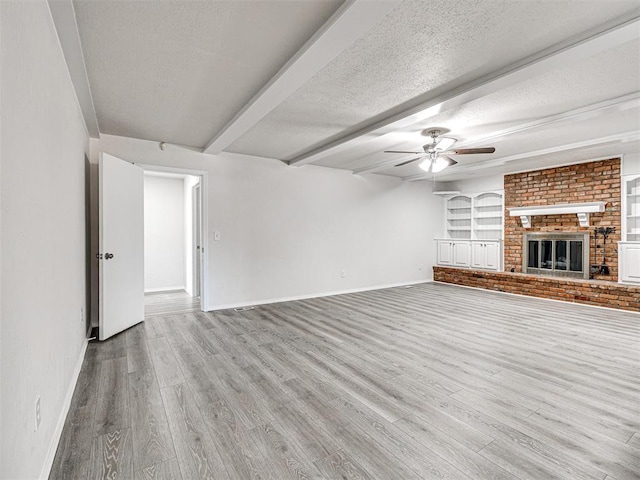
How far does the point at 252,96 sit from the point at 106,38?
1.18m

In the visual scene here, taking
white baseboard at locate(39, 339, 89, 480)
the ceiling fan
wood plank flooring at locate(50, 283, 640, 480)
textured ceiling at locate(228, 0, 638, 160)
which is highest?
textured ceiling at locate(228, 0, 638, 160)

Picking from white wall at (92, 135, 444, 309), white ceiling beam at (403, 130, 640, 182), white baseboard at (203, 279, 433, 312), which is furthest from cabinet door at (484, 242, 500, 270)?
white ceiling beam at (403, 130, 640, 182)

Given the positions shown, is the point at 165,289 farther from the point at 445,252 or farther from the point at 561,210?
the point at 561,210

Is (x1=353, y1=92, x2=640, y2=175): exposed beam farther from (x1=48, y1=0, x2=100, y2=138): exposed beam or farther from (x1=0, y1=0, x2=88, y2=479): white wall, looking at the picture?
(x1=0, y1=0, x2=88, y2=479): white wall

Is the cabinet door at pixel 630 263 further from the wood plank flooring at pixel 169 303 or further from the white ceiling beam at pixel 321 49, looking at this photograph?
the wood plank flooring at pixel 169 303

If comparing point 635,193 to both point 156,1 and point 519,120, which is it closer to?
point 519,120

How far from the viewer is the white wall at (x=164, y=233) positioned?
661cm

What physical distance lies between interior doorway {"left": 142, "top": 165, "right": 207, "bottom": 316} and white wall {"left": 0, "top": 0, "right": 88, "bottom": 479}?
3867 mm

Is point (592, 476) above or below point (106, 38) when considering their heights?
below

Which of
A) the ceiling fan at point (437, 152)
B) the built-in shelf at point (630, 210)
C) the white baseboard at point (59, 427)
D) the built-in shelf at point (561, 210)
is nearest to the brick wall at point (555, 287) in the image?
the built-in shelf at point (630, 210)

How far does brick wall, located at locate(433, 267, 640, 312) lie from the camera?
4.98 m

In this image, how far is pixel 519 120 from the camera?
144 inches

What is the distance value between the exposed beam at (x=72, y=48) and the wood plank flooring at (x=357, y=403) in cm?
242

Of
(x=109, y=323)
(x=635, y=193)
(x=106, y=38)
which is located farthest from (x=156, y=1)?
(x=635, y=193)
